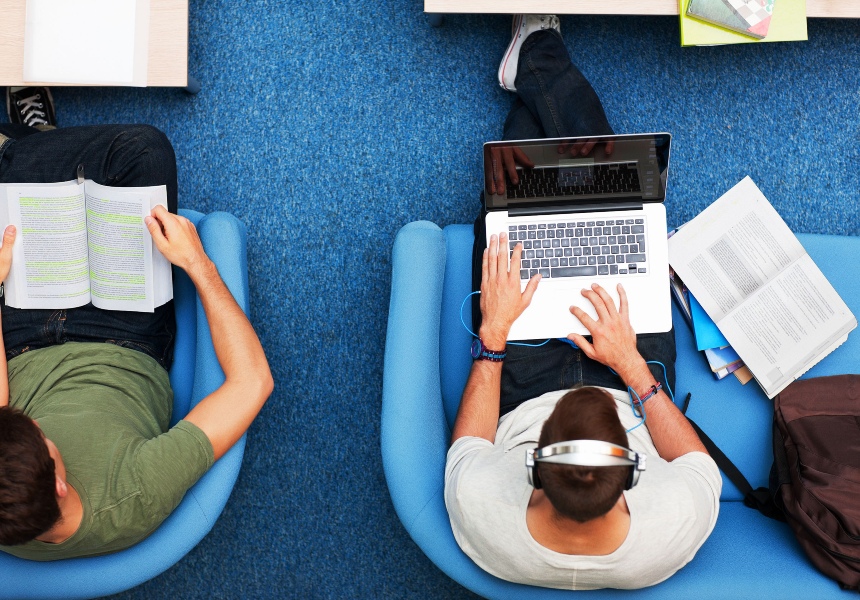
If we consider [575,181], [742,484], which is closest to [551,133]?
[575,181]

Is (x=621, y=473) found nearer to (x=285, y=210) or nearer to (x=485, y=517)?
(x=485, y=517)

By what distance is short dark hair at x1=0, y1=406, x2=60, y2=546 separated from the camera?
3.64 feet

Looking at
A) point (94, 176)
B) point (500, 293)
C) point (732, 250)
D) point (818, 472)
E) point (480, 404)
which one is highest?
point (94, 176)

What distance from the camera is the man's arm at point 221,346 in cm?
137

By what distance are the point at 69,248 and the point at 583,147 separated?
1.10 meters

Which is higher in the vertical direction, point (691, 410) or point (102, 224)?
point (102, 224)

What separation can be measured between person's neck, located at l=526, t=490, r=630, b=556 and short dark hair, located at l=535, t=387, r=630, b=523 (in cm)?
6

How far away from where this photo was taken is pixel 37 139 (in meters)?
1.61

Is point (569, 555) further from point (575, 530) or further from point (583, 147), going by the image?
point (583, 147)

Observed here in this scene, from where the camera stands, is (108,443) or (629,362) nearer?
(108,443)

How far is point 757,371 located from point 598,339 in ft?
1.19

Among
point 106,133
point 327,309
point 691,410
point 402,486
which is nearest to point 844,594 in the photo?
point 691,410

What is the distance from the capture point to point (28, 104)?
1.99 metres

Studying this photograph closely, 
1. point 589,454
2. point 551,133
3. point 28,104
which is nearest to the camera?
point 589,454
